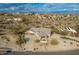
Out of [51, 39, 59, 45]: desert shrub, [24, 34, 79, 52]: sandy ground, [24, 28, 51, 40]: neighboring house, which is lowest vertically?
[24, 34, 79, 52]: sandy ground

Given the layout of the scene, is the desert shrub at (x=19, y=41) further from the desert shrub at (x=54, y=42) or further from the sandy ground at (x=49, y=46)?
the desert shrub at (x=54, y=42)

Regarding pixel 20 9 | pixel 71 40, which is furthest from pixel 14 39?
pixel 71 40

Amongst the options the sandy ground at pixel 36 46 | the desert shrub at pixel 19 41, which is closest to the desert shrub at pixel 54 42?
the sandy ground at pixel 36 46

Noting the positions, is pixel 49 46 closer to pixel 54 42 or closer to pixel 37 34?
pixel 54 42

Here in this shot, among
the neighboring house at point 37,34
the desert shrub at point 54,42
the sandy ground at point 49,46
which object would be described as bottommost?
the sandy ground at point 49,46

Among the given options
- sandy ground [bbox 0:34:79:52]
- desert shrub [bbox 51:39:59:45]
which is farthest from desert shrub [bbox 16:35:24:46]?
desert shrub [bbox 51:39:59:45]

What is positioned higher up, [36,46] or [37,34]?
[37,34]

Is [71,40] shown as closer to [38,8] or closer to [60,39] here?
[60,39]

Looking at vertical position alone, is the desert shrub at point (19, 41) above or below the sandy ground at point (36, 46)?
above

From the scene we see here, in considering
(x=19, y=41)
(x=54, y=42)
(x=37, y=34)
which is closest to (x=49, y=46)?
(x=54, y=42)

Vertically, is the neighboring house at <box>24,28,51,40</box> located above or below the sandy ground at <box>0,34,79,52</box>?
above

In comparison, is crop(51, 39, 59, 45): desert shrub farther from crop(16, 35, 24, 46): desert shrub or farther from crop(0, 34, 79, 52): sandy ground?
crop(16, 35, 24, 46): desert shrub

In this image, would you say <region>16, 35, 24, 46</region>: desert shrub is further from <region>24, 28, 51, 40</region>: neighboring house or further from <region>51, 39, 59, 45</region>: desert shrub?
<region>51, 39, 59, 45</region>: desert shrub
